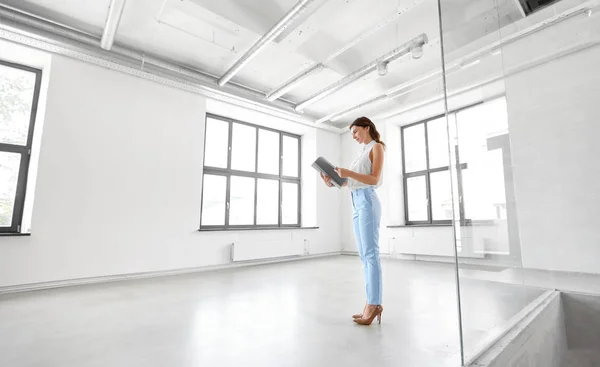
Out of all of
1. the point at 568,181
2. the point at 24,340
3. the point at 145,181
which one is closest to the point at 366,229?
the point at 568,181

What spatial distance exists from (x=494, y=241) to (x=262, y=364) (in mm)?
1589

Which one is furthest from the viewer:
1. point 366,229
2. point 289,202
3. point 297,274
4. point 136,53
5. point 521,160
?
point 289,202

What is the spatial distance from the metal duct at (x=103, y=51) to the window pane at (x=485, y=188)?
381cm

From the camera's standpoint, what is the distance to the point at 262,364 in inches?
56.1

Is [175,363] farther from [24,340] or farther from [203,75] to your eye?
[203,75]

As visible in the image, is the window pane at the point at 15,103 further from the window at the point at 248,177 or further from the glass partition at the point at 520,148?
the glass partition at the point at 520,148

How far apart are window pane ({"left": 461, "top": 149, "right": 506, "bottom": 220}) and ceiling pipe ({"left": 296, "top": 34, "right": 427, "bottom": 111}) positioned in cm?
198

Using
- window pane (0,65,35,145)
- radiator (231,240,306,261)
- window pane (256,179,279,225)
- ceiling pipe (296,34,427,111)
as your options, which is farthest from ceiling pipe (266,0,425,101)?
window pane (0,65,35,145)

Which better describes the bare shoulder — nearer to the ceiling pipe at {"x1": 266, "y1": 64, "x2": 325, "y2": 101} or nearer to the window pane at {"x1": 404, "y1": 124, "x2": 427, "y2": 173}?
the ceiling pipe at {"x1": 266, "y1": 64, "x2": 325, "y2": 101}

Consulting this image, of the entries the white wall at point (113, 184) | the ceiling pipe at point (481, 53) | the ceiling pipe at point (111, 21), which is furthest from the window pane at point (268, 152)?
the ceiling pipe at point (111, 21)

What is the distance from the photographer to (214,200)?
5.22 meters

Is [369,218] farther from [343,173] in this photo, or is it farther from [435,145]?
[435,145]

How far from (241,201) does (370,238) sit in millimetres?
4039

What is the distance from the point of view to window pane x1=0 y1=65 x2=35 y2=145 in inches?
136
